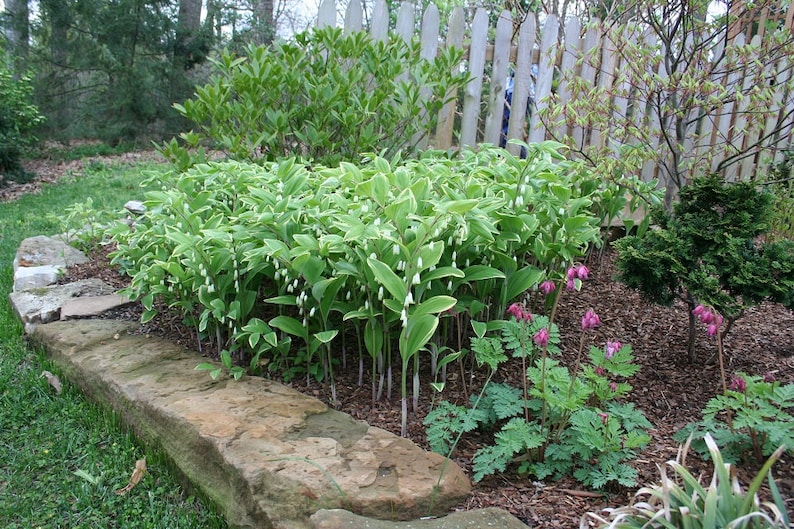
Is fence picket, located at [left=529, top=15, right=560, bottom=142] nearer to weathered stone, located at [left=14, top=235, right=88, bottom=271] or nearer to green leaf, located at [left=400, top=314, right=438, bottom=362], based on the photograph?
green leaf, located at [left=400, top=314, right=438, bottom=362]

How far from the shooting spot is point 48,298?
13.2ft

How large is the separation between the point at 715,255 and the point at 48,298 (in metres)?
3.96

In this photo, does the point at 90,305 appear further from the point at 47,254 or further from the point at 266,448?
the point at 266,448

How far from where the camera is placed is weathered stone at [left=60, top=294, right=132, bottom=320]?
378cm

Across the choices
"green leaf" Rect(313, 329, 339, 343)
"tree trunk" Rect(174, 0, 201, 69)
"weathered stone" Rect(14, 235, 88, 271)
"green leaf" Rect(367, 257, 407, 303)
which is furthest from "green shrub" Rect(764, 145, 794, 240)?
"tree trunk" Rect(174, 0, 201, 69)

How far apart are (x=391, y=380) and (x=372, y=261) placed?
721 mm

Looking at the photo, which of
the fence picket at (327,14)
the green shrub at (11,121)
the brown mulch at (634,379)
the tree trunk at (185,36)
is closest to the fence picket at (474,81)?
the fence picket at (327,14)

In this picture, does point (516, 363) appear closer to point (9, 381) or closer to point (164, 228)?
point (164, 228)

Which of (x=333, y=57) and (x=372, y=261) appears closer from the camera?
(x=372, y=261)

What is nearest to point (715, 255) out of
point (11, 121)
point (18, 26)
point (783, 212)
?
point (783, 212)

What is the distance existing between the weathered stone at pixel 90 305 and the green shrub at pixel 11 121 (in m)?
5.94

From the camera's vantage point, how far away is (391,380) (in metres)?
2.83

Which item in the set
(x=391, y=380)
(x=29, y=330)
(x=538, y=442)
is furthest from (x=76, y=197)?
(x=538, y=442)

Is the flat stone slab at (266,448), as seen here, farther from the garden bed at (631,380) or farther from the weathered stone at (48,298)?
the weathered stone at (48,298)
